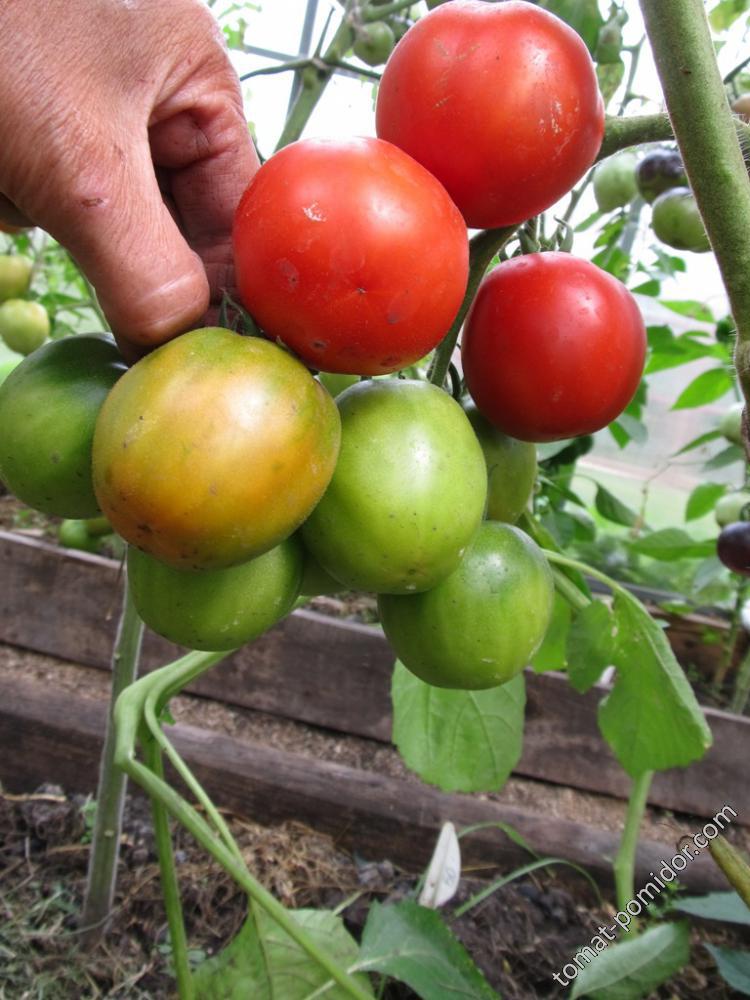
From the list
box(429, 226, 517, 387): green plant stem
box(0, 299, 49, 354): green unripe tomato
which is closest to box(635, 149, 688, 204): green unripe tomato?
box(429, 226, 517, 387): green plant stem

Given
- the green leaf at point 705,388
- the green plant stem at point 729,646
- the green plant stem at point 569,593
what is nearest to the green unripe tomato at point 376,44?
the green plant stem at point 569,593

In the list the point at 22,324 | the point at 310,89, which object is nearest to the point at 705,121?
the point at 310,89

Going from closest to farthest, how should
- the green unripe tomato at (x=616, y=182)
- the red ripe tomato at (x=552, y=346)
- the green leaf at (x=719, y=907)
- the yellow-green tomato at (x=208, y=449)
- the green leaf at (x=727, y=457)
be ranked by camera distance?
the yellow-green tomato at (x=208, y=449)
the red ripe tomato at (x=552, y=346)
the green leaf at (x=719, y=907)
the green unripe tomato at (x=616, y=182)
the green leaf at (x=727, y=457)

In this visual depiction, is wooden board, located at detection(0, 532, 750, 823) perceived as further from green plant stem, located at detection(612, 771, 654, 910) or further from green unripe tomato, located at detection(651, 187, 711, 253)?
green unripe tomato, located at detection(651, 187, 711, 253)

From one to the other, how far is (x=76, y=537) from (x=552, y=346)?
1.16 m

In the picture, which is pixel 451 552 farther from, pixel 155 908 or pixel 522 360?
pixel 155 908

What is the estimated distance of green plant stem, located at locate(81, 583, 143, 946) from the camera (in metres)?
0.83

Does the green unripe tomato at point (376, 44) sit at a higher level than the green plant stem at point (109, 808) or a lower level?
higher

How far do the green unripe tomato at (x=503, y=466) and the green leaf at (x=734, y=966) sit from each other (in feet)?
2.02

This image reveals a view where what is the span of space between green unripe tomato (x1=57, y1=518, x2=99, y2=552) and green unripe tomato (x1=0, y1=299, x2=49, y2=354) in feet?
1.22

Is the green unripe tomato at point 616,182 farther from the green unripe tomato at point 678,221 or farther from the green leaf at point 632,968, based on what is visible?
the green leaf at point 632,968

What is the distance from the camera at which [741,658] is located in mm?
1511

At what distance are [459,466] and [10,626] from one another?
3.80ft

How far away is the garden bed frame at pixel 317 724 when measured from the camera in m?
1.05
